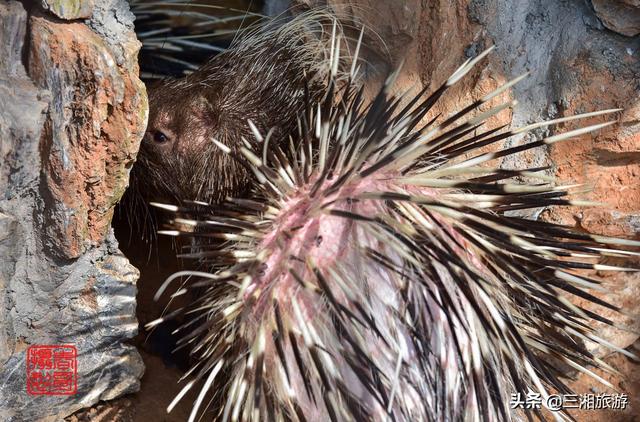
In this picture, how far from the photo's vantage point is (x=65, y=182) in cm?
146

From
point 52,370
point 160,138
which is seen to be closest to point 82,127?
point 160,138

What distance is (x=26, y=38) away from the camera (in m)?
1.37

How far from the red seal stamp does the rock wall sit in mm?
15

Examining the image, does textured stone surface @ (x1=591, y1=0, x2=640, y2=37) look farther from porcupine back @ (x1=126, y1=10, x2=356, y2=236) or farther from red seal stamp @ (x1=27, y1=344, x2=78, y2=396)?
red seal stamp @ (x1=27, y1=344, x2=78, y2=396)

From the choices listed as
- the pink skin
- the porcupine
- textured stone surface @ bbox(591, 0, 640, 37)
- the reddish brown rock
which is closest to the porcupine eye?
the reddish brown rock

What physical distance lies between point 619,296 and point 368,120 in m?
1.07

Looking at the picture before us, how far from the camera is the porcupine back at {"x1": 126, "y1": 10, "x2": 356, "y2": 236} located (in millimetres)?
1856

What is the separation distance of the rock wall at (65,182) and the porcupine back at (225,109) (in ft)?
1.06

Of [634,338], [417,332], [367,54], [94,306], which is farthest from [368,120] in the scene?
[634,338]

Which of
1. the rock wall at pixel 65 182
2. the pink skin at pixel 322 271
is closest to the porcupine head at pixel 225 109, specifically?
the rock wall at pixel 65 182

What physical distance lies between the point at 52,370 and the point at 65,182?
19.1 inches

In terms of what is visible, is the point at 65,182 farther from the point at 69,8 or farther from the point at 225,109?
the point at 225,109

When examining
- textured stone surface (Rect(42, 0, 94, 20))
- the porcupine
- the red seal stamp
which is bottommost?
the red seal stamp

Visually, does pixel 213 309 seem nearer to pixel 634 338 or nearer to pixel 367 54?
pixel 367 54
